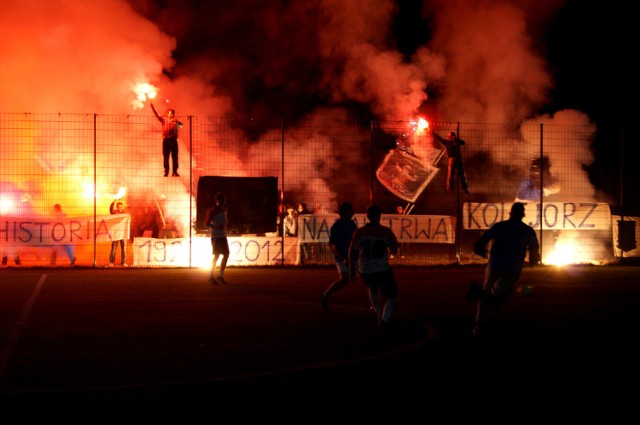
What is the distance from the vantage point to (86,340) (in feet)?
35.4

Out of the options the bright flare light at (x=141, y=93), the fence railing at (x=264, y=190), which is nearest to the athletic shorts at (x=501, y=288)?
the fence railing at (x=264, y=190)

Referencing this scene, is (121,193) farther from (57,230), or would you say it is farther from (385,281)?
(385,281)

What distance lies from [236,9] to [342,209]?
80.4 ft

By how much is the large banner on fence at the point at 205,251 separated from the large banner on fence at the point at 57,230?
2.91ft

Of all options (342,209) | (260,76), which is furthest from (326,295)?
(260,76)

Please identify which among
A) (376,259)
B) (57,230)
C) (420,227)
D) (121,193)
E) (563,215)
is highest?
(121,193)

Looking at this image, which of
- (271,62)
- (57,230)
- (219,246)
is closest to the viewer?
(219,246)

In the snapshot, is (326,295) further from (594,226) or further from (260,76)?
(260,76)

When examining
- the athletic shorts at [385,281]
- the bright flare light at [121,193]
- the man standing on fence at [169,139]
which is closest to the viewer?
the athletic shorts at [385,281]

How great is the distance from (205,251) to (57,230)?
4.00 metres

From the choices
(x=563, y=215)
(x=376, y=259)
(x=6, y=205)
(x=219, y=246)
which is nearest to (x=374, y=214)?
(x=376, y=259)

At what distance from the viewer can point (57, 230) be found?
23.2 meters

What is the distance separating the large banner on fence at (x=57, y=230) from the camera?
75.5 ft

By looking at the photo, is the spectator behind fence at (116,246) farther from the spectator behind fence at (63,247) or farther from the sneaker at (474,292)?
the sneaker at (474,292)
